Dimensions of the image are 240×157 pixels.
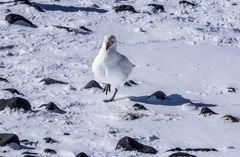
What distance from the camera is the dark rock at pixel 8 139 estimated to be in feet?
28.9

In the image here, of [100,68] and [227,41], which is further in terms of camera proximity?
[227,41]

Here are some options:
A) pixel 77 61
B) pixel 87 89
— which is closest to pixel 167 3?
pixel 77 61

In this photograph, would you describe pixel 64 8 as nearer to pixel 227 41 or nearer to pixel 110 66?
pixel 227 41

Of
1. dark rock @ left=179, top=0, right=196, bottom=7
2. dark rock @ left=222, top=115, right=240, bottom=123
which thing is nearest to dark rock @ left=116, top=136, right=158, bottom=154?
dark rock @ left=222, top=115, right=240, bottom=123

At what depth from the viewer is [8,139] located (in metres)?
8.81

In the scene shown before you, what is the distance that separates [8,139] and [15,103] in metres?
1.64

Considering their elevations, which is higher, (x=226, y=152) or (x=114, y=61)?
(x=114, y=61)

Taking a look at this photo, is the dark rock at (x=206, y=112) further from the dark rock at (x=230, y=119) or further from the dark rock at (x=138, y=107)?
the dark rock at (x=138, y=107)

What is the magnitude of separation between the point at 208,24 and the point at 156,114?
664 cm

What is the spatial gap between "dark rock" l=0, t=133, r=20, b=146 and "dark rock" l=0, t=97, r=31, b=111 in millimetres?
1506

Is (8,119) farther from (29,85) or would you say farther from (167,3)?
(167,3)

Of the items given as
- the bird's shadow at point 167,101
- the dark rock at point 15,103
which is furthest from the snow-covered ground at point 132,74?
the dark rock at point 15,103

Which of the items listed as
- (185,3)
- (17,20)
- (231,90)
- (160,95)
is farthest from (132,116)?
(185,3)

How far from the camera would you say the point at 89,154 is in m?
8.87
